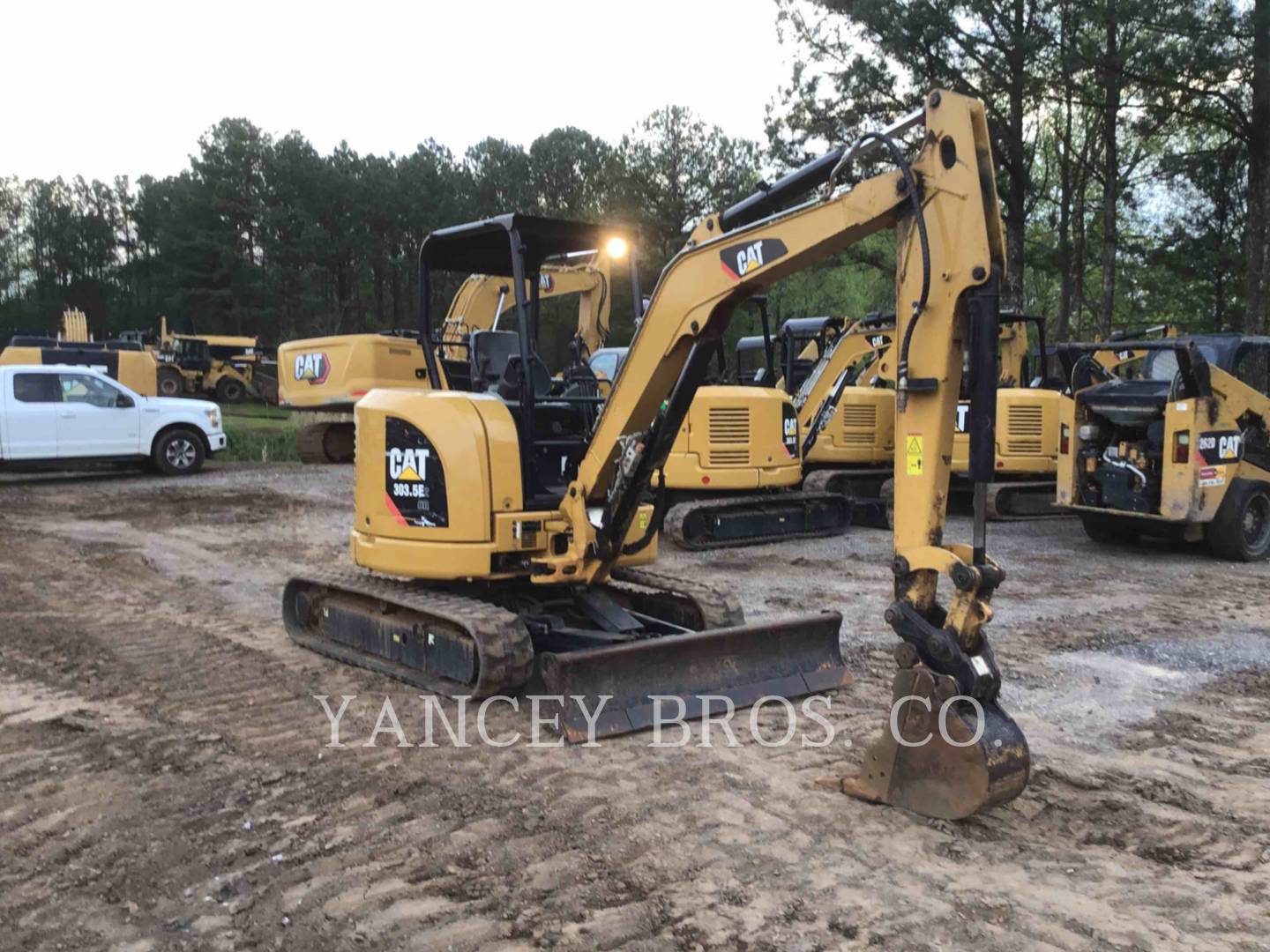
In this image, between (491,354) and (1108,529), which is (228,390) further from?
(491,354)

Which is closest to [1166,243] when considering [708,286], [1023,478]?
[1023,478]

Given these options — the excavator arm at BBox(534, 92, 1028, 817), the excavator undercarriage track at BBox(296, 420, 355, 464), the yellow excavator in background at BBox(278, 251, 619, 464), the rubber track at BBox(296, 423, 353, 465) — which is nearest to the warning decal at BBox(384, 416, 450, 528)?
the excavator arm at BBox(534, 92, 1028, 817)

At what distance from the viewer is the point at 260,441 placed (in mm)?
20172

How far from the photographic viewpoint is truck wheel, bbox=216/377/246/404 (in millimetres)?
31828

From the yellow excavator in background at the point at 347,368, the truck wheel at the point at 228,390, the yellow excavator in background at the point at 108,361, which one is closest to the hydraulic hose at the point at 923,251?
the yellow excavator in background at the point at 347,368

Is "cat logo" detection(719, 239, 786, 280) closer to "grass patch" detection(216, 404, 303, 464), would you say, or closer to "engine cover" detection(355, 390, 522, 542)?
"engine cover" detection(355, 390, 522, 542)

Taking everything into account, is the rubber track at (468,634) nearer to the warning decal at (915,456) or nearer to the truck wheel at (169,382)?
the warning decal at (915,456)

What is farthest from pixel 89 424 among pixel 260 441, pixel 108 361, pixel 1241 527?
pixel 1241 527

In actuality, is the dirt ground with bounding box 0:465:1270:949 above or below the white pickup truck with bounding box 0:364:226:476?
below

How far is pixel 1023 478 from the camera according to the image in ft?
39.7

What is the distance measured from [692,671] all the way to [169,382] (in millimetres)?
28582

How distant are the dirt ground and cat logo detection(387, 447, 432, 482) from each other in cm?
109

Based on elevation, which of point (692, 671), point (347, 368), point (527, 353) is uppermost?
point (347, 368)

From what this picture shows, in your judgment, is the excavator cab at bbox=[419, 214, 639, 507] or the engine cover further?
the excavator cab at bbox=[419, 214, 639, 507]
